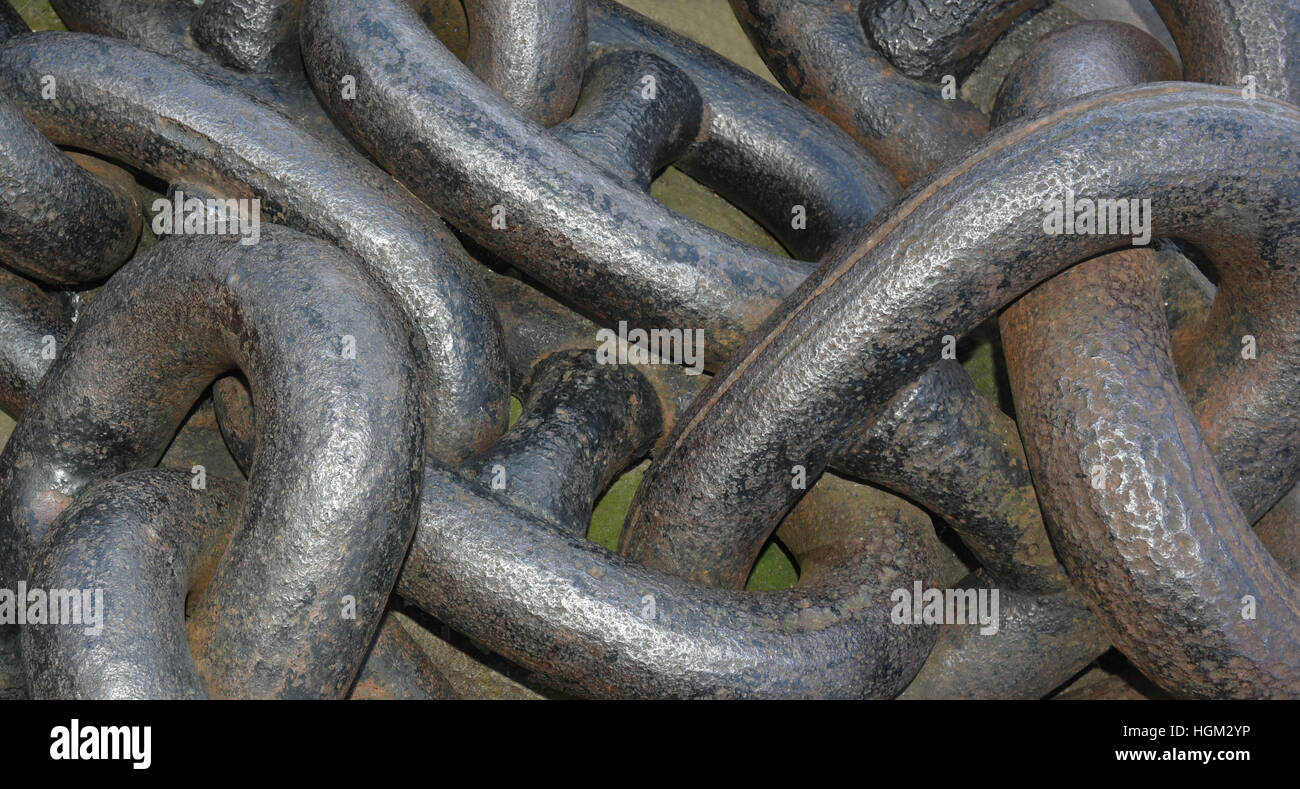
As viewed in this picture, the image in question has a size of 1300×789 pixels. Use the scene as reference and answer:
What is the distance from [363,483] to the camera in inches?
58.4

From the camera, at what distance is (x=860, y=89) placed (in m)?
2.33

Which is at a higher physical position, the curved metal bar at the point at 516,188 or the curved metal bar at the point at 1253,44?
the curved metal bar at the point at 1253,44

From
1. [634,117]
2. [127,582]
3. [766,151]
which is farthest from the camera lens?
[766,151]

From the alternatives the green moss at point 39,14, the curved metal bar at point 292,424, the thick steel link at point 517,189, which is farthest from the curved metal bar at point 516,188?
the green moss at point 39,14

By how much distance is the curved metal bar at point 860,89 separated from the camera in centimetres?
231

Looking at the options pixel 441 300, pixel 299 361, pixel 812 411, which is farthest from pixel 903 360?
pixel 299 361

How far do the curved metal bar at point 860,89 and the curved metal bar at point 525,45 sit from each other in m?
0.48

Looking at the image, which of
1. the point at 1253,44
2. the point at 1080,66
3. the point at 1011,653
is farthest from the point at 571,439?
the point at 1253,44

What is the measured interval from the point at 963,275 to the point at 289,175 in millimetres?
981

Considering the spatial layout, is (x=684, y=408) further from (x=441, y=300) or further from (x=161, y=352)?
(x=161, y=352)

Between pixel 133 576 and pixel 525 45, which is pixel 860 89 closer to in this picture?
pixel 525 45

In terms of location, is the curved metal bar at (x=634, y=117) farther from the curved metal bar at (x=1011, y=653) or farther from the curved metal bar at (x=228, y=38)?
the curved metal bar at (x=1011, y=653)

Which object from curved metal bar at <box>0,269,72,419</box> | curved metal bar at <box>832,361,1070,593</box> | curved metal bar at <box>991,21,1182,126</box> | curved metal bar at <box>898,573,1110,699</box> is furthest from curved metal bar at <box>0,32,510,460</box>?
curved metal bar at <box>991,21,1182,126</box>

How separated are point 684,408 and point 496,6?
725 millimetres
